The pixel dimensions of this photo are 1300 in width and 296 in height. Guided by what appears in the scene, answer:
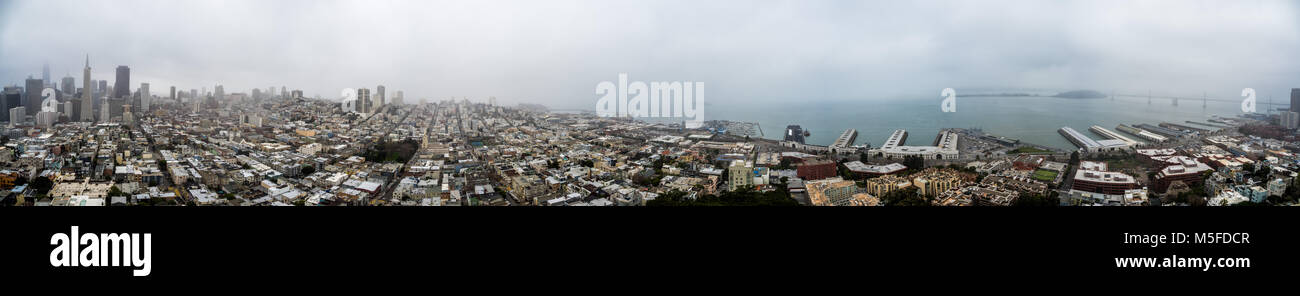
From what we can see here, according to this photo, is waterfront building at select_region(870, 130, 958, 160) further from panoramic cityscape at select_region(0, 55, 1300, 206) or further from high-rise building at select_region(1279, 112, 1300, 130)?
high-rise building at select_region(1279, 112, 1300, 130)

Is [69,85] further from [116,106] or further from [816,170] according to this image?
[816,170]

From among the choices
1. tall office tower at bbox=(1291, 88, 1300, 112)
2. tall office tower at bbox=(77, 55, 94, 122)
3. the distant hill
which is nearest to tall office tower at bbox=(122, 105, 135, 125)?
tall office tower at bbox=(77, 55, 94, 122)

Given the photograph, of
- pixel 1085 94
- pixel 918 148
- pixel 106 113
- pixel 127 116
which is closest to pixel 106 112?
pixel 106 113

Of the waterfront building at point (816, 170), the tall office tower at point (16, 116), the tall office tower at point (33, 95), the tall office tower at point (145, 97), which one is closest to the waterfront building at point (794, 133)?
the waterfront building at point (816, 170)
